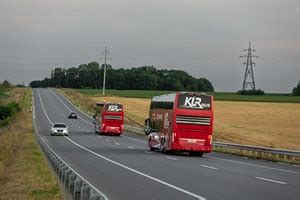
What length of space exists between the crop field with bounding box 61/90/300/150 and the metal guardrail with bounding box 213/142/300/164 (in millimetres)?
5529

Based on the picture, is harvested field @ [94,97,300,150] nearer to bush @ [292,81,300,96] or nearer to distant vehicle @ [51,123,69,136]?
distant vehicle @ [51,123,69,136]

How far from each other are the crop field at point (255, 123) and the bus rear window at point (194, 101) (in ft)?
40.2

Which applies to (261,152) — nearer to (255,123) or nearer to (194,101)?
(194,101)

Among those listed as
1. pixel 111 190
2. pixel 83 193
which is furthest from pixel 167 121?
pixel 83 193

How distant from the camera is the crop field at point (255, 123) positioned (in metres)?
59.4

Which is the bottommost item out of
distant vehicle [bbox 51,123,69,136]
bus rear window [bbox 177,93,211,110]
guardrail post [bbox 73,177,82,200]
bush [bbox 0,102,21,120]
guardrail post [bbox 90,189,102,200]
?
distant vehicle [bbox 51,123,69,136]

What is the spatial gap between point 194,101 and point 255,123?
4343cm

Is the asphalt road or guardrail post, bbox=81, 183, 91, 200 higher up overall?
guardrail post, bbox=81, 183, 91, 200

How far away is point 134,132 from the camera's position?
7856 cm

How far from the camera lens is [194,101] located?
3825 centimetres

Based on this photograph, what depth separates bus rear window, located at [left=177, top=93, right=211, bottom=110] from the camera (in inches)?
1505

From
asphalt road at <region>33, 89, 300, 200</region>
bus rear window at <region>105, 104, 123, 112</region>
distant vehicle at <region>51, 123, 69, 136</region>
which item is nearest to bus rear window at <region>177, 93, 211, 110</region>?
asphalt road at <region>33, 89, 300, 200</region>

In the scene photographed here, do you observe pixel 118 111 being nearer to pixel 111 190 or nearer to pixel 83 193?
pixel 111 190

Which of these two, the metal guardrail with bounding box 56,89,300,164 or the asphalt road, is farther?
the metal guardrail with bounding box 56,89,300,164
